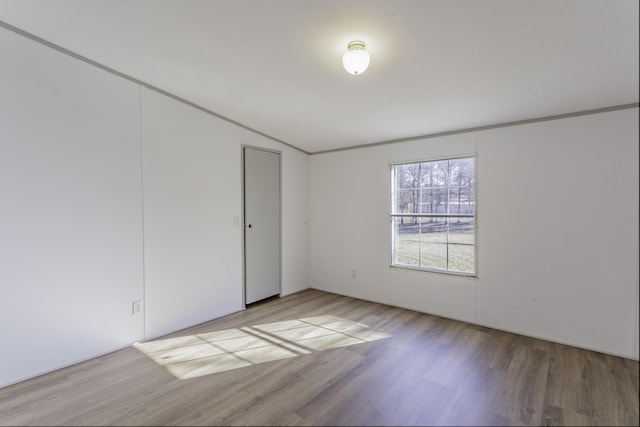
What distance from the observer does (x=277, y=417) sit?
1.88 meters

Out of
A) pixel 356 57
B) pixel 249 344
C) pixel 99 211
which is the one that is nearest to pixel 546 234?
pixel 356 57

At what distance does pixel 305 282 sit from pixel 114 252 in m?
2.79

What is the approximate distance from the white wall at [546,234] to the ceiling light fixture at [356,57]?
5.86 feet

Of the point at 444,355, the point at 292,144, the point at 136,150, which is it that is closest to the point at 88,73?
the point at 136,150

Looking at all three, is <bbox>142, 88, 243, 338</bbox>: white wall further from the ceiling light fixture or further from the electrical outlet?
the ceiling light fixture

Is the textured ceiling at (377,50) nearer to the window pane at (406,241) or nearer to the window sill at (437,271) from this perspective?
the window pane at (406,241)

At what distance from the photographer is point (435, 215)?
11.9ft

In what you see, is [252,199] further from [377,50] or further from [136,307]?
[377,50]

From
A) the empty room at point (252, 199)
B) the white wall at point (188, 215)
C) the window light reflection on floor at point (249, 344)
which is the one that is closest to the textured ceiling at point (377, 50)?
the empty room at point (252, 199)

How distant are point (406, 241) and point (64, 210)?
3.56 m

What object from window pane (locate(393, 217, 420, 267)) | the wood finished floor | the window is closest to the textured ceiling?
the window

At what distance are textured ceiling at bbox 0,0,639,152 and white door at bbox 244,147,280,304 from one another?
1.04m

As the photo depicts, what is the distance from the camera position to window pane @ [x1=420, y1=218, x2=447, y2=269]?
359 cm

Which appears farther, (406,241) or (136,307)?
(406,241)
